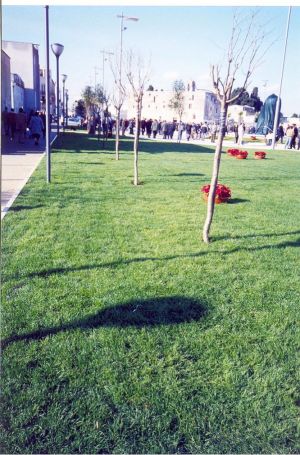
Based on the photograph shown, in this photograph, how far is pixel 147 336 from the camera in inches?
139

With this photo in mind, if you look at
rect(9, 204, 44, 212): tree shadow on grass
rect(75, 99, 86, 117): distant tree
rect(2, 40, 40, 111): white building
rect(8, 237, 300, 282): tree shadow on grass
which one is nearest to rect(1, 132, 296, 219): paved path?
rect(9, 204, 44, 212): tree shadow on grass

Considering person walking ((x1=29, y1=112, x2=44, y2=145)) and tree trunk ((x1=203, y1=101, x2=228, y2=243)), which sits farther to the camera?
person walking ((x1=29, y1=112, x2=44, y2=145))

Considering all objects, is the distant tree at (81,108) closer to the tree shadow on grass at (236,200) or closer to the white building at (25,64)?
the white building at (25,64)

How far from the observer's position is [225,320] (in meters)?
3.88

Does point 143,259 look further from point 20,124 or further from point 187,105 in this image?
point 187,105

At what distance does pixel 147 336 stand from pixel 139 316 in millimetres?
339

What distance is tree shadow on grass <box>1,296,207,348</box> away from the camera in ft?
11.7

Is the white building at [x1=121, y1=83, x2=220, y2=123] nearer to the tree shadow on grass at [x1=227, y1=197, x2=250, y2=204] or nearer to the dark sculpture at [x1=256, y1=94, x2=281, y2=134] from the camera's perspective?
the dark sculpture at [x1=256, y1=94, x2=281, y2=134]

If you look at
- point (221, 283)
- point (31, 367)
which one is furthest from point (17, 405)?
point (221, 283)

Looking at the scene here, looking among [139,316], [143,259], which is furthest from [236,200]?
[139,316]

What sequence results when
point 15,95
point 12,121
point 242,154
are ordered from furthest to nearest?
1. point 15,95
2. point 12,121
3. point 242,154

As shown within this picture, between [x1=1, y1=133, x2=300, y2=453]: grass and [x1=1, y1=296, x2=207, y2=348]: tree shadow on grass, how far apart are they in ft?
0.05

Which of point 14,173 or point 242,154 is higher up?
point 242,154

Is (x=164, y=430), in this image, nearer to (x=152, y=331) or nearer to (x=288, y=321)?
(x=152, y=331)
